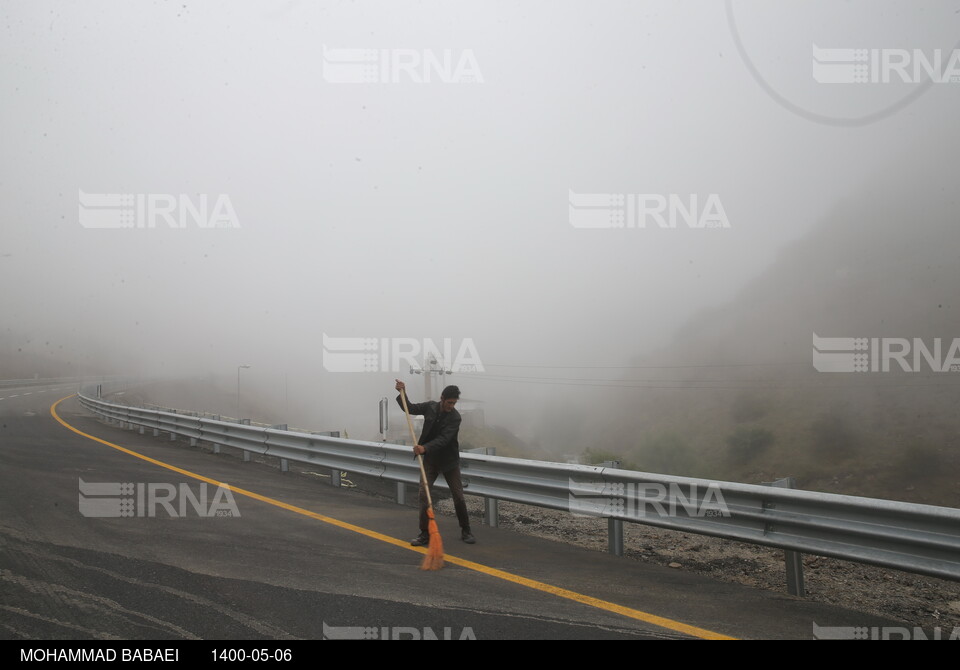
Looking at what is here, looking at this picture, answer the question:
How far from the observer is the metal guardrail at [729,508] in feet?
13.5

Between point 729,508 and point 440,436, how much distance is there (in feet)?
8.82

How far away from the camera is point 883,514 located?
14.1ft

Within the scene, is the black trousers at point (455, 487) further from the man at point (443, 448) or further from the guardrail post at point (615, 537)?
the guardrail post at point (615, 537)

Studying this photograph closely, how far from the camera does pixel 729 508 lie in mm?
5109

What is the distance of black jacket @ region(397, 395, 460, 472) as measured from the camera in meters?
6.24

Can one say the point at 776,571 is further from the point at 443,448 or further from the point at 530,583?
the point at 443,448

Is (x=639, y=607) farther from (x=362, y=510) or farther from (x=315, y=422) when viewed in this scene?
(x=315, y=422)

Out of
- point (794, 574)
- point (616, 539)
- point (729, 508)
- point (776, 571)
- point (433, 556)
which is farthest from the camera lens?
point (616, 539)

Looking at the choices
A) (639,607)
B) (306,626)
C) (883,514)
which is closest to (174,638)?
(306,626)

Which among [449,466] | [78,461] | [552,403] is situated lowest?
[552,403]

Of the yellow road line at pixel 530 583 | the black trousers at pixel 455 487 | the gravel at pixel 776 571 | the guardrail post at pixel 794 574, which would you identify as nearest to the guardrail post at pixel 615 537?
the gravel at pixel 776 571

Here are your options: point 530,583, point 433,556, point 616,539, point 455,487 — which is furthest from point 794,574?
point 455,487

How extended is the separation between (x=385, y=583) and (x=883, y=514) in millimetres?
3579

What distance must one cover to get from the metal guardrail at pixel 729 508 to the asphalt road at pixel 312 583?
43 cm
